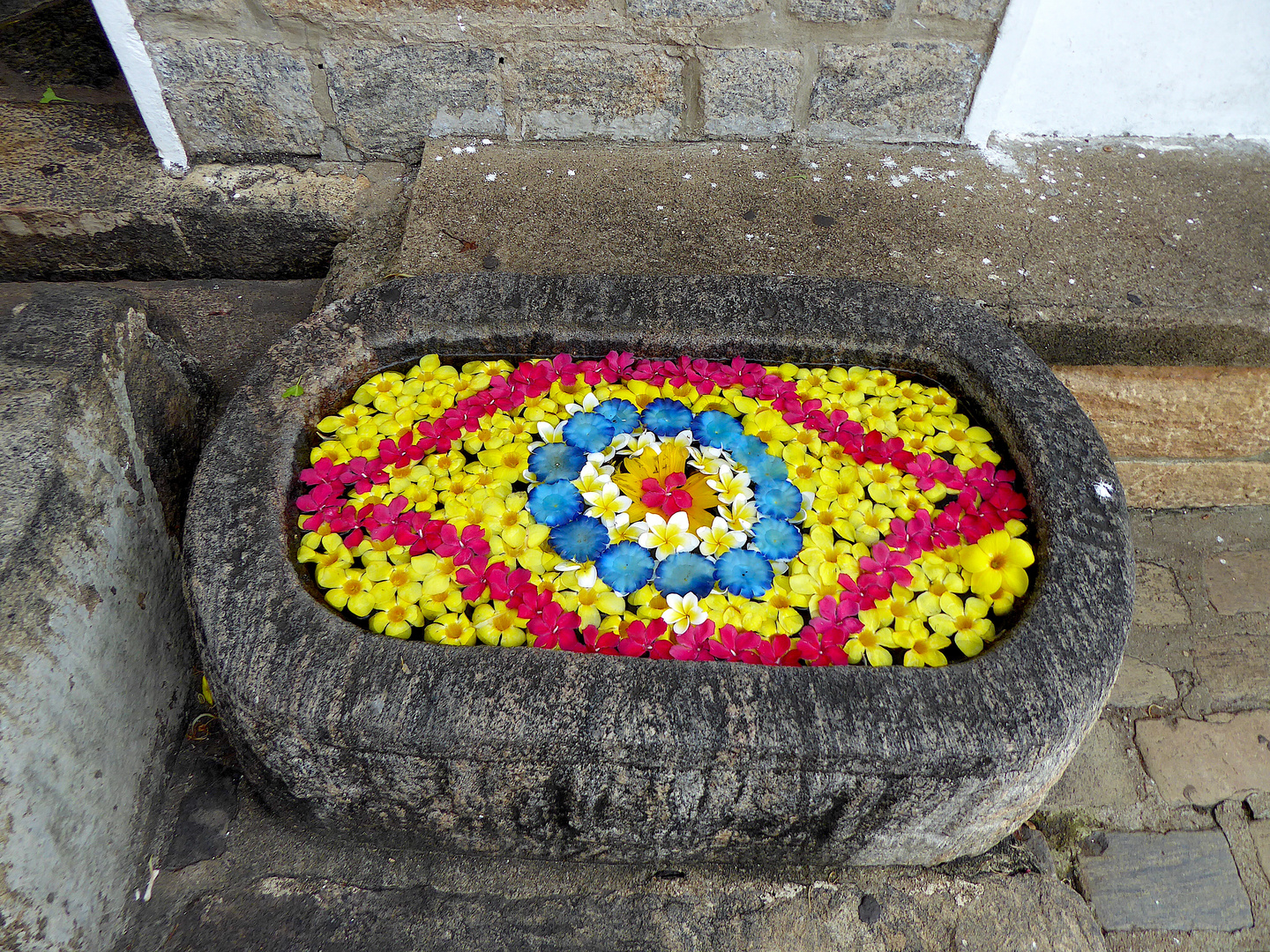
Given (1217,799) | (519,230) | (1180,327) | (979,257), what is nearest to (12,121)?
(519,230)

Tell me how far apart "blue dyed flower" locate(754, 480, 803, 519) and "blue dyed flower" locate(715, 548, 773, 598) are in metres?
0.10

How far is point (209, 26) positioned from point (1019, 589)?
97.2 inches

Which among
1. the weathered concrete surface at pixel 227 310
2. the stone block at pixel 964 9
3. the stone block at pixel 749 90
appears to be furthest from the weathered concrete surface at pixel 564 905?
the stone block at pixel 964 9

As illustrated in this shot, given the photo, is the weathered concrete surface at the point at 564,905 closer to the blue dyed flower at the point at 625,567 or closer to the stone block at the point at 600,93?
the blue dyed flower at the point at 625,567

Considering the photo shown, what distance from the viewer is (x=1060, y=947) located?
1.35 m

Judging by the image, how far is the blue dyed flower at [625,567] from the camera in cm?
138

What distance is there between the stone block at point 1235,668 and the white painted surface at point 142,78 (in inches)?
127

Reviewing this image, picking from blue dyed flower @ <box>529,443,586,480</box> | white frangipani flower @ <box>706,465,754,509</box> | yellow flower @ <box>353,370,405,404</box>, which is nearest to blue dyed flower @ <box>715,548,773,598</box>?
white frangipani flower @ <box>706,465,754,509</box>

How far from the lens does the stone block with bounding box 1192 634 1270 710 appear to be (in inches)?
77.6

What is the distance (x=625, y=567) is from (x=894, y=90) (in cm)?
181

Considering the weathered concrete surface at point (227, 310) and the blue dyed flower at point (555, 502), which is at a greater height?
the blue dyed flower at point (555, 502)

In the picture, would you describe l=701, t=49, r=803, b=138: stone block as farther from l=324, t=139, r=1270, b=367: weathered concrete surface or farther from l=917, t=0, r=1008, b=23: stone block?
l=917, t=0, r=1008, b=23: stone block

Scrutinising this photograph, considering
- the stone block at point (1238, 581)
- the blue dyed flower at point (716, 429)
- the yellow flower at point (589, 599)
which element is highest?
the blue dyed flower at point (716, 429)

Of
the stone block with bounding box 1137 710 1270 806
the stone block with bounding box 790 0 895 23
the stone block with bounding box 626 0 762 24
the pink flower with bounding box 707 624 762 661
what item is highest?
the stone block with bounding box 790 0 895 23
